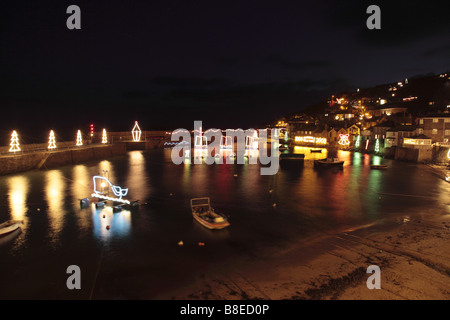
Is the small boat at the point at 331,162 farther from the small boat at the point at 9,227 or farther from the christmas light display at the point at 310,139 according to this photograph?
the small boat at the point at 9,227

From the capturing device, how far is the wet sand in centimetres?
1041

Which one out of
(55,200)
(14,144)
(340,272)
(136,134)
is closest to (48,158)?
(14,144)

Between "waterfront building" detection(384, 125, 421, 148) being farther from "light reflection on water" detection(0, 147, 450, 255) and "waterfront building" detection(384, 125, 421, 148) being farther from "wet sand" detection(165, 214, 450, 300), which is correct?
"wet sand" detection(165, 214, 450, 300)

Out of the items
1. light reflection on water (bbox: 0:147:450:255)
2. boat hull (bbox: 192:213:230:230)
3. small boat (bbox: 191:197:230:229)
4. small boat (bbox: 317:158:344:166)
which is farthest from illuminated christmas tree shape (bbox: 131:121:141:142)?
boat hull (bbox: 192:213:230:230)

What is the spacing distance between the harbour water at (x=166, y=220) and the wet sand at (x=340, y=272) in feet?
3.05

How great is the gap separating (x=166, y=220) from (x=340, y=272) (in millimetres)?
11324

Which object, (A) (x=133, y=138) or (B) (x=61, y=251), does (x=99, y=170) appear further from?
(A) (x=133, y=138)

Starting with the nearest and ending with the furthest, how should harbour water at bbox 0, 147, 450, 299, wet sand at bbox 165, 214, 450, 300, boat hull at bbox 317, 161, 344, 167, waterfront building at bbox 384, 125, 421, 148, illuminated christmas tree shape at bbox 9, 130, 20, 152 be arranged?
wet sand at bbox 165, 214, 450, 300 → harbour water at bbox 0, 147, 450, 299 → illuminated christmas tree shape at bbox 9, 130, 20, 152 → boat hull at bbox 317, 161, 344, 167 → waterfront building at bbox 384, 125, 421, 148

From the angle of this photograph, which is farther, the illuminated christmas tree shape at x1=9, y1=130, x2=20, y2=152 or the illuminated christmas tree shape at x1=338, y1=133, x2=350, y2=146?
the illuminated christmas tree shape at x1=338, y1=133, x2=350, y2=146

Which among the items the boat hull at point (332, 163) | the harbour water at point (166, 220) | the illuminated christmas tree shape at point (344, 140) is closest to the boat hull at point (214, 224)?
the harbour water at point (166, 220)

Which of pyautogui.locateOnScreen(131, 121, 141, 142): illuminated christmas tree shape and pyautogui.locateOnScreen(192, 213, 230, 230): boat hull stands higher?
pyautogui.locateOnScreen(131, 121, 141, 142): illuminated christmas tree shape

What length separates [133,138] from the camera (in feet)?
239

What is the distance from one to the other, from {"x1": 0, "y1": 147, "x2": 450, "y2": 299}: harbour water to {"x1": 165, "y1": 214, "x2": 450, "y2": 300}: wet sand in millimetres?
931

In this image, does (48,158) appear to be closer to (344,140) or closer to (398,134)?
(398,134)
